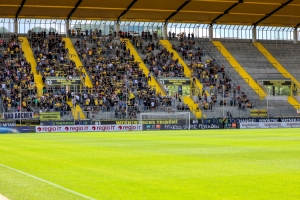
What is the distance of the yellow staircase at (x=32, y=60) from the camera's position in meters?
72.2

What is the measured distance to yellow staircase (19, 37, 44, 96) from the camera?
7219cm

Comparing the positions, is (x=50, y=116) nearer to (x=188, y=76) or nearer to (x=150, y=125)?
(x=150, y=125)

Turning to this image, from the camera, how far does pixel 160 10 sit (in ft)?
282

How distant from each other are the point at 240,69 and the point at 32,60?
30526mm

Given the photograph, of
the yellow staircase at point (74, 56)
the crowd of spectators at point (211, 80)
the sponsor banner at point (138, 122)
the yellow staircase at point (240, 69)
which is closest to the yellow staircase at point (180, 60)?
the crowd of spectators at point (211, 80)

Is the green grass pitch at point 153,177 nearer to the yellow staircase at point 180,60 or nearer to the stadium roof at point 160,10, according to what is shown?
the yellow staircase at point 180,60

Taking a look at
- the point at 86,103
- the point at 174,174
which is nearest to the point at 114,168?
the point at 174,174

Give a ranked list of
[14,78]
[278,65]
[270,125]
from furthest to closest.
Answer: [278,65] → [270,125] → [14,78]

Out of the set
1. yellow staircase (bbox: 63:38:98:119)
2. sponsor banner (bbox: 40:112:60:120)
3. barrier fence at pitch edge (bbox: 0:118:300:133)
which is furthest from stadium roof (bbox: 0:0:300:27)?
sponsor banner (bbox: 40:112:60:120)

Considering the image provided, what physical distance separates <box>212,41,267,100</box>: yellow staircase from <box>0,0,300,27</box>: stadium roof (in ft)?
13.5

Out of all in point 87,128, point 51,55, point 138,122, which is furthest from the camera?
point 51,55

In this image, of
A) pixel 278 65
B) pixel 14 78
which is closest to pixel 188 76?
pixel 278 65

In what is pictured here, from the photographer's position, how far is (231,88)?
8125 cm

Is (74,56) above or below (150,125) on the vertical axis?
above
